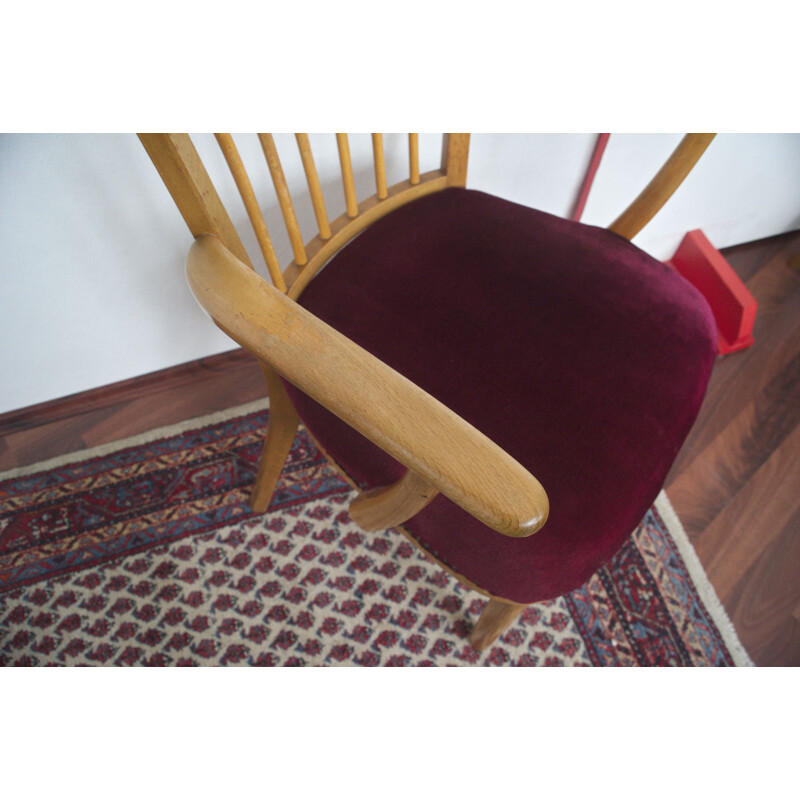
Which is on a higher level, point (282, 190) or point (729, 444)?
point (282, 190)

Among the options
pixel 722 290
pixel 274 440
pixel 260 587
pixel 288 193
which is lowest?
pixel 260 587

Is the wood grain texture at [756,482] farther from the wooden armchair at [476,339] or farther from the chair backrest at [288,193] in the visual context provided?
the chair backrest at [288,193]

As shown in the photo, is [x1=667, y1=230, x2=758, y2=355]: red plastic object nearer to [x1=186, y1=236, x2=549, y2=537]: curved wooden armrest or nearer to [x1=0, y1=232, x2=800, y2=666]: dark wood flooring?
[x1=0, y1=232, x2=800, y2=666]: dark wood flooring

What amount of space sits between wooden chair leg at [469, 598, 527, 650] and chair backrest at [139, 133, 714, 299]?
0.44m

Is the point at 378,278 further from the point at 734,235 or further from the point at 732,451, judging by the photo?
the point at 734,235

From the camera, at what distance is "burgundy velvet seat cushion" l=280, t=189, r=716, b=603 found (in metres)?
0.51

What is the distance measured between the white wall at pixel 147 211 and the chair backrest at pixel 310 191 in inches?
4.9

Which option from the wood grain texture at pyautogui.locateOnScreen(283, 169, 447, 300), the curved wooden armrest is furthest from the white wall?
the curved wooden armrest

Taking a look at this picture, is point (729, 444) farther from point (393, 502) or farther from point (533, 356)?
point (393, 502)

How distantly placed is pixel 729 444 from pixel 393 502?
2.87ft

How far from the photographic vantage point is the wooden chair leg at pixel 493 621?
64 cm

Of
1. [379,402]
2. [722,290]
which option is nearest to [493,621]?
[379,402]

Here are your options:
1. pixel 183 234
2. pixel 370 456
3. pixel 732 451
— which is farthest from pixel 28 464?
pixel 732 451

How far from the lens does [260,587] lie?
2.96 ft
